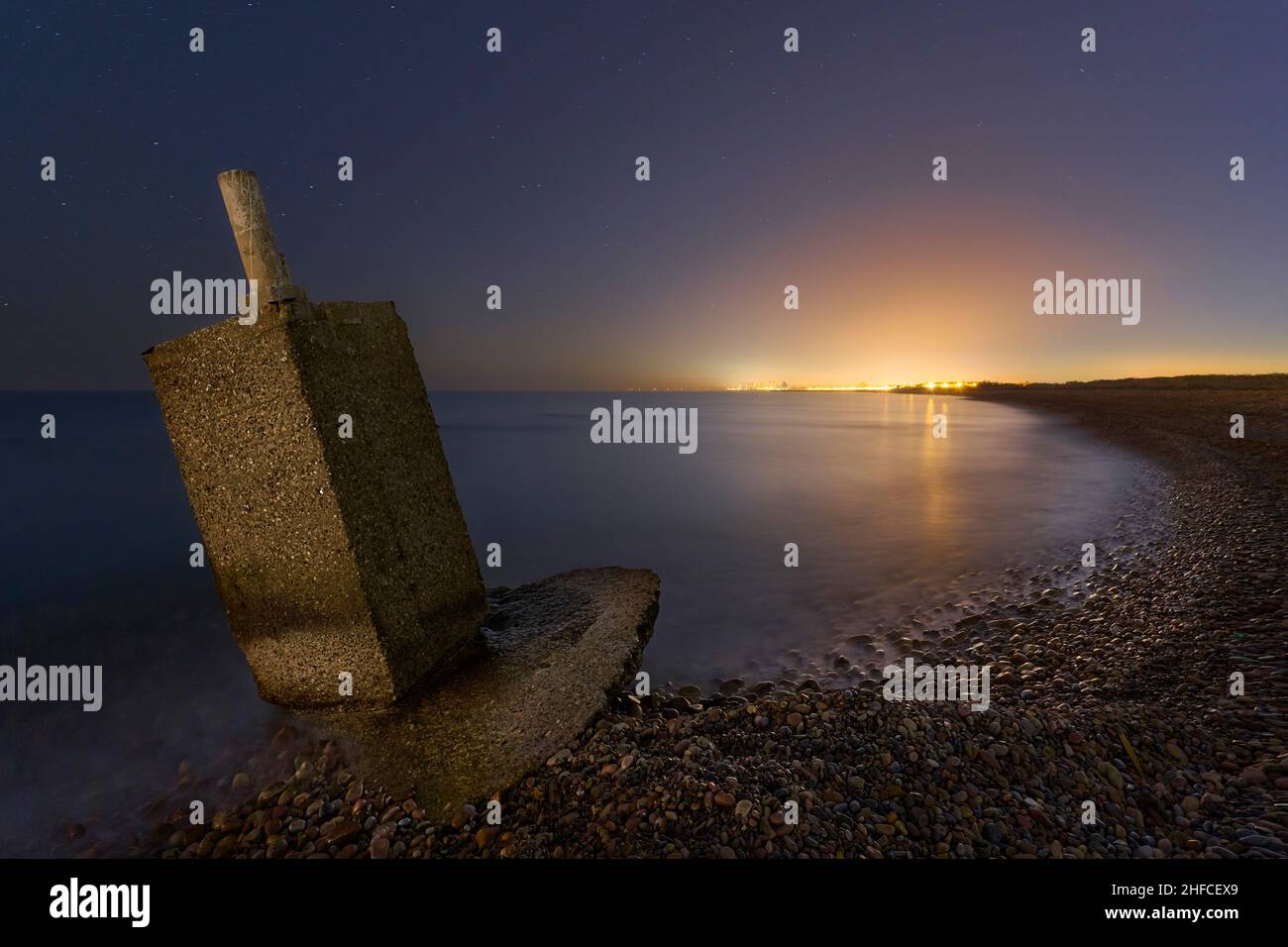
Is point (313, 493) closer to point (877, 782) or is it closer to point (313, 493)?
point (313, 493)

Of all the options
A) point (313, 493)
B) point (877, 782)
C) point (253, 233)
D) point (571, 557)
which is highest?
point (253, 233)

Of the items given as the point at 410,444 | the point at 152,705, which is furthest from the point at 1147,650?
the point at 152,705

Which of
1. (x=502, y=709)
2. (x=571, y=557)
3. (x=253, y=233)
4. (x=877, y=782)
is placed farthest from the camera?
(x=571, y=557)

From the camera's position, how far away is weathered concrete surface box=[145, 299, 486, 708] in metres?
3.99

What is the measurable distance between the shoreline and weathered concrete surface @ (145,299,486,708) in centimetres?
74

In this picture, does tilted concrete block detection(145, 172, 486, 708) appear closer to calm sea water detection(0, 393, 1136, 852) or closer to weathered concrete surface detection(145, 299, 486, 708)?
weathered concrete surface detection(145, 299, 486, 708)

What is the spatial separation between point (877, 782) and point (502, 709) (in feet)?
8.67

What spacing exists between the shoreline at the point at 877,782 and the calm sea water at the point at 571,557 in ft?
4.16

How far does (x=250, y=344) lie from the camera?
12.9 feet

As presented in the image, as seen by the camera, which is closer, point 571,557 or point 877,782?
point 877,782

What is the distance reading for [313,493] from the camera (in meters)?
4.05

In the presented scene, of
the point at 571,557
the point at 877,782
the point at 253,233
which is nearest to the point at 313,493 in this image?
the point at 253,233

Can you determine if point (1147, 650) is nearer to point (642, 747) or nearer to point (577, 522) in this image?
point (642, 747)

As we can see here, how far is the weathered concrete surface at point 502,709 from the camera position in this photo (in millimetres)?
3770
